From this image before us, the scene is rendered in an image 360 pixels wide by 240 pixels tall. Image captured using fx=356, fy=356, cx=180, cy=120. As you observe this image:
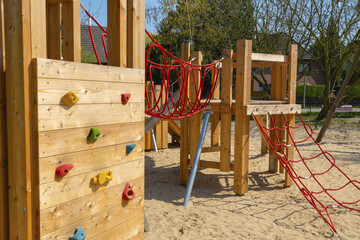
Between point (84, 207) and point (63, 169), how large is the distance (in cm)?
40

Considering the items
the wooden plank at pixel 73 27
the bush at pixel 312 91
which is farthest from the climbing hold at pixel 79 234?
the bush at pixel 312 91

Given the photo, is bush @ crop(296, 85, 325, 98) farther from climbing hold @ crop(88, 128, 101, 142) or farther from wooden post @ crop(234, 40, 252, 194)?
climbing hold @ crop(88, 128, 101, 142)

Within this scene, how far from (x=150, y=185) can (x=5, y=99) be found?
4.18 metres

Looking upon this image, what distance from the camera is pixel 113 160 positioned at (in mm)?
2914

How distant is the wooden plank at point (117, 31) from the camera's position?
9.84 ft

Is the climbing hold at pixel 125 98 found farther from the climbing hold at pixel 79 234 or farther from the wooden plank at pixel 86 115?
the climbing hold at pixel 79 234

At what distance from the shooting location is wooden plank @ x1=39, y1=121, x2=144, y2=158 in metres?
2.31

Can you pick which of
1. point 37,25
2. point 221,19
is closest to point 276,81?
point 37,25

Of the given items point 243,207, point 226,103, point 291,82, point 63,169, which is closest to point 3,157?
point 63,169

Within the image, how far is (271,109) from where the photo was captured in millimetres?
5844

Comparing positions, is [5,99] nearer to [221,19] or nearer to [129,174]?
[129,174]

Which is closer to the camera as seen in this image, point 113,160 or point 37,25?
point 37,25

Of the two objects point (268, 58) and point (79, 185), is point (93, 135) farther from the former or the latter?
A: point (268, 58)

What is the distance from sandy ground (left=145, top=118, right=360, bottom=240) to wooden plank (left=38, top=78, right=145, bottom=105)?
5.91ft
